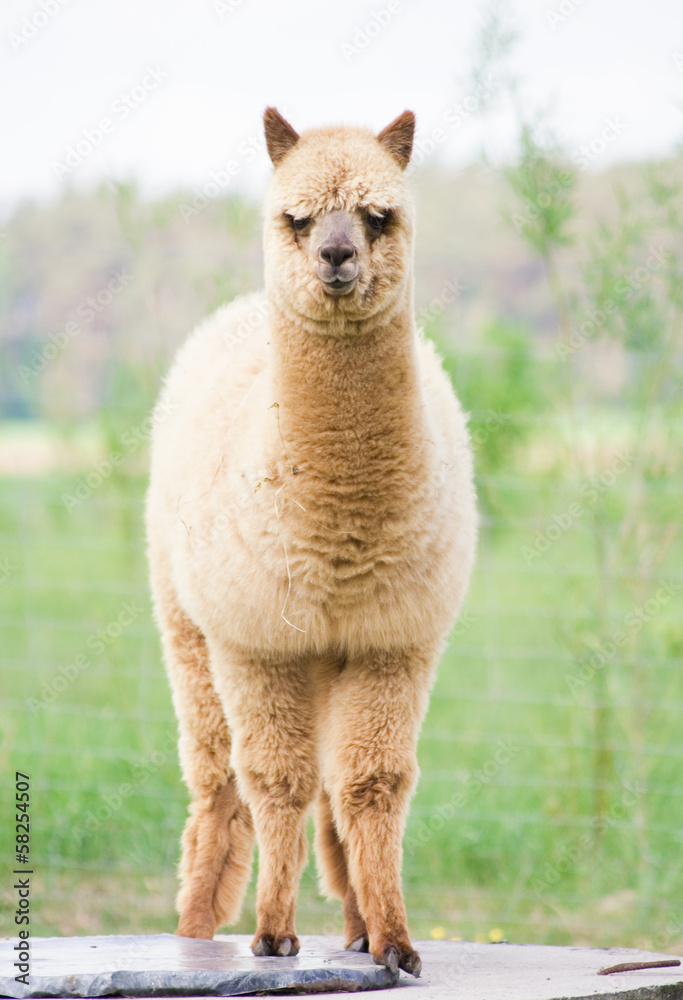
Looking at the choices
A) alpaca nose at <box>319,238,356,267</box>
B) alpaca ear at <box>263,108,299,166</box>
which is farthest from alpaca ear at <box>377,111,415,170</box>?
alpaca nose at <box>319,238,356,267</box>

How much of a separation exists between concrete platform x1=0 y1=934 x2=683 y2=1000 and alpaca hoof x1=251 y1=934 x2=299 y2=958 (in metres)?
0.03

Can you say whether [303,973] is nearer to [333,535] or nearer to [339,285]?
[333,535]

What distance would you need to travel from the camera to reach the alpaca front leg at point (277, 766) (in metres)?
3.26

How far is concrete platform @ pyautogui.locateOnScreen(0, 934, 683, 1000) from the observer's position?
9.08 feet

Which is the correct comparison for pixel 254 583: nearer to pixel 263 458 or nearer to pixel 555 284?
pixel 263 458

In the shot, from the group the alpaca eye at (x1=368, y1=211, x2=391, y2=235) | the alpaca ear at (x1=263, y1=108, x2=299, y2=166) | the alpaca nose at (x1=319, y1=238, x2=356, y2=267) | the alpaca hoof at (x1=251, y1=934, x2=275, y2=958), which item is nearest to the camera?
the alpaca nose at (x1=319, y1=238, x2=356, y2=267)

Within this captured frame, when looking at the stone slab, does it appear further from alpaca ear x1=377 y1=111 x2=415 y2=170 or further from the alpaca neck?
alpaca ear x1=377 y1=111 x2=415 y2=170

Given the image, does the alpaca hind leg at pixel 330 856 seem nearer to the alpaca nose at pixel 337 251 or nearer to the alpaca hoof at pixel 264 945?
the alpaca hoof at pixel 264 945

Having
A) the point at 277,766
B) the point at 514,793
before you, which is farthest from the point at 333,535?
the point at 514,793

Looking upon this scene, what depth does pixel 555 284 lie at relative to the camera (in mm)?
4980

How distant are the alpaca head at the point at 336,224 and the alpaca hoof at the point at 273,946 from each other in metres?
1.75

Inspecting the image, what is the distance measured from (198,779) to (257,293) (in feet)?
6.26

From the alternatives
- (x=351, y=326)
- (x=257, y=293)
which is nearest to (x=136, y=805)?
(x=257, y=293)

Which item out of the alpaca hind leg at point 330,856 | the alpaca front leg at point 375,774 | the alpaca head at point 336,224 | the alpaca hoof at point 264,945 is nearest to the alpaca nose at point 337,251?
the alpaca head at point 336,224
